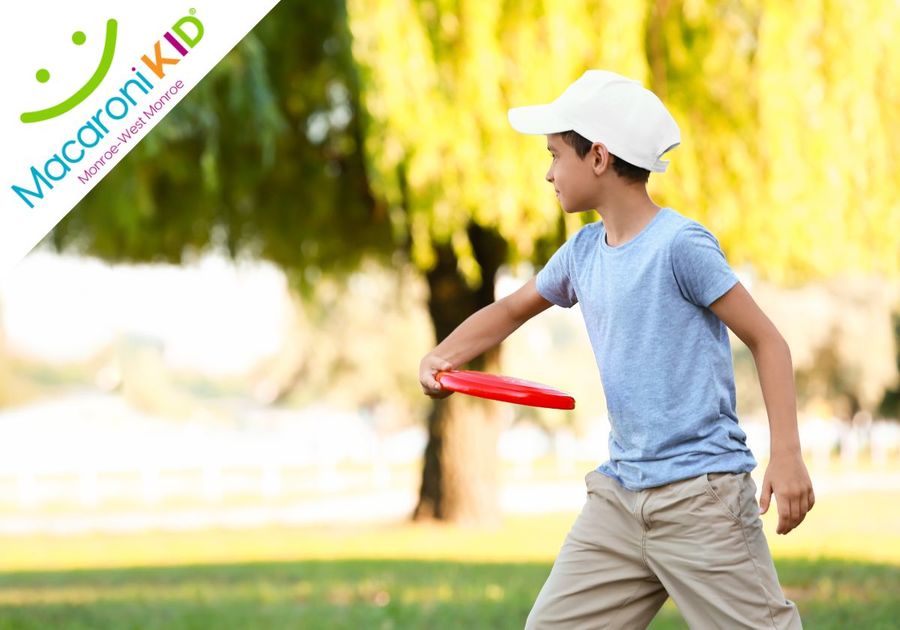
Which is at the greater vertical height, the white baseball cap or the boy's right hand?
the white baseball cap

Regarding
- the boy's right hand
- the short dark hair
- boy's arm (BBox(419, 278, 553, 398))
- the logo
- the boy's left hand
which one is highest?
the logo

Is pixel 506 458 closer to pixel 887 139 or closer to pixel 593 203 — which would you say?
pixel 887 139

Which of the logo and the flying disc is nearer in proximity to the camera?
the flying disc

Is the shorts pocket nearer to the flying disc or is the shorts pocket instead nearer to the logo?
the flying disc

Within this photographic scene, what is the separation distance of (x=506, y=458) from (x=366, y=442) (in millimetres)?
4631

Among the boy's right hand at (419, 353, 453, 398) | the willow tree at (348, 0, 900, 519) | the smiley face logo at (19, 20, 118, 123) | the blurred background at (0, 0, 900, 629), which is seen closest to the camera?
the boy's right hand at (419, 353, 453, 398)

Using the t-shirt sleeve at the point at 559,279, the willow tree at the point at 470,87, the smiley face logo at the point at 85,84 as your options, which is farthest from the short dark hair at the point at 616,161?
the willow tree at the point at 470,87

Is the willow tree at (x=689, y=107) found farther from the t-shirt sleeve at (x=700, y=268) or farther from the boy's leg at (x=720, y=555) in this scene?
the boy's leg at (x=720, y=555)

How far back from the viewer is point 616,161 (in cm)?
319

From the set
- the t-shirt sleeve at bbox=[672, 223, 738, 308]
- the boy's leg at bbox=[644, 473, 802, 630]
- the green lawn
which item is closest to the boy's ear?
the t-shirt sleeve at bbox=[672, 223, 738, 308]

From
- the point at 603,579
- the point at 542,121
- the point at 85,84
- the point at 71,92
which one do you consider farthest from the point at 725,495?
the point at 71,92

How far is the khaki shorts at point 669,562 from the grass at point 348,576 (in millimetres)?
3736

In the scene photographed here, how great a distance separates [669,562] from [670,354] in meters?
0.48

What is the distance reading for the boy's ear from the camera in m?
3.17
